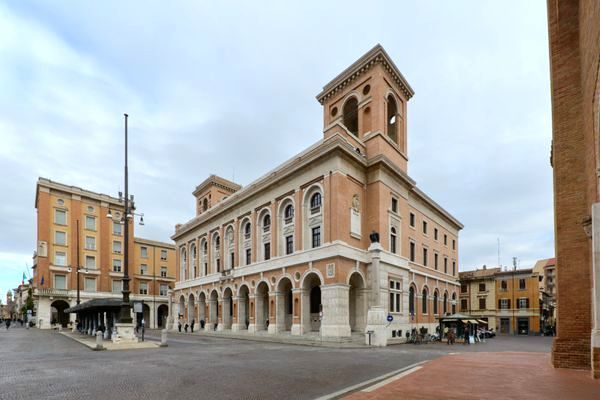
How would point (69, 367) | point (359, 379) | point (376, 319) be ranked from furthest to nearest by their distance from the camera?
point (376, 319) → point (69, 367) → point (359, 379)

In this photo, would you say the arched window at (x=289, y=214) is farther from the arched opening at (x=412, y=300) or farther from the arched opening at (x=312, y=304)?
the arched opening at (x=412, y=300)

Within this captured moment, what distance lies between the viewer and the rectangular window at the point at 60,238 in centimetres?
5779

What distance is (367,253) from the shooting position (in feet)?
98.6

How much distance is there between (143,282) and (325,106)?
4714 cm

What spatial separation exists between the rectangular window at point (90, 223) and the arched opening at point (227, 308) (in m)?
33.9

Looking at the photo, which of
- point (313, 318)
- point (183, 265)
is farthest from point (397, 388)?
point (183, 265)

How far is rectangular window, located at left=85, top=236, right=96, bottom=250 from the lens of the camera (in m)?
61.0

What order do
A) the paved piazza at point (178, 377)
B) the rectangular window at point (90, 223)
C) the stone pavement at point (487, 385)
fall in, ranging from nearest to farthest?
the stone pavement at point (487, 385) → the paved piazza at point (178, 377) → the rectangular window at point (90, 223)

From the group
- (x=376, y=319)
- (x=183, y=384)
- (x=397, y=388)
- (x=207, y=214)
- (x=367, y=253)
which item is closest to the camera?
Answer: (x=397, y=388)

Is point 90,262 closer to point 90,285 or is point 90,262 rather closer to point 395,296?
point 90,285

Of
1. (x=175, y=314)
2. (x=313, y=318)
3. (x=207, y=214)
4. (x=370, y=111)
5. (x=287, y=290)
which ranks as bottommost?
(x=175, y=314)

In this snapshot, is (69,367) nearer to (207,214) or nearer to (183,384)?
(183,384)

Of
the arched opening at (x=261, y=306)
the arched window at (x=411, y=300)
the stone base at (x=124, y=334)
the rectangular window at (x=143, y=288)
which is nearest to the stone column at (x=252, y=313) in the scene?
the arched opening at (x=261, y=306)

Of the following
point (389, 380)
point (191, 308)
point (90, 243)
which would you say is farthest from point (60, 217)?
point (389, 380)
